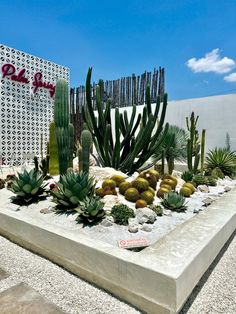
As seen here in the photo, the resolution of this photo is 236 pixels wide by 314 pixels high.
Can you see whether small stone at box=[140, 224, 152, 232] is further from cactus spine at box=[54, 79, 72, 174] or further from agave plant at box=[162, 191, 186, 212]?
cactus spine at box=[54, 79, 72, 174]

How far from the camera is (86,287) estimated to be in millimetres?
2193

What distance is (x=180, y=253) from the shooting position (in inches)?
81.0

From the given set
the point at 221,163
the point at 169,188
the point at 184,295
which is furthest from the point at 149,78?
the point at 184,295

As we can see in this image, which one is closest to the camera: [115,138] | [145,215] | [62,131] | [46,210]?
[145,215]

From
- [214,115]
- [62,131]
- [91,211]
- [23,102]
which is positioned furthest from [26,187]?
[214,115]

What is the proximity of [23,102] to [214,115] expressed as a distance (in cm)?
721

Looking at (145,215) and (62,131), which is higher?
(62,131)

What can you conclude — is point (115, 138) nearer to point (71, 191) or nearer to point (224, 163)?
point (71, 191)

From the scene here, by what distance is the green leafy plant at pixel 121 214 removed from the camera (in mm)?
3100

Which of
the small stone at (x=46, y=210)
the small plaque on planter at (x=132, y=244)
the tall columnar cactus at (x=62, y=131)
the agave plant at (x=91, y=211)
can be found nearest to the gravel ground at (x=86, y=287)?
the small plaque on planter at (x=132, y=244)

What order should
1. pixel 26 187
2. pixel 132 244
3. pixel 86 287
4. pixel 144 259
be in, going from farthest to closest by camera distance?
pixel 26 187 → pixel 132 244 → pixel 86 287 → pixel 144 259

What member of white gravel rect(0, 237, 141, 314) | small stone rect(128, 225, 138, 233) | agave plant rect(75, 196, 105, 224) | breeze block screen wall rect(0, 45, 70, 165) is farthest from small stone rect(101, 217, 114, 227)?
breeze block screen wall rect(0, 45, 70, 165)

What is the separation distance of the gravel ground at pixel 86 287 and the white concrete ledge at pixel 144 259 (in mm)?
85

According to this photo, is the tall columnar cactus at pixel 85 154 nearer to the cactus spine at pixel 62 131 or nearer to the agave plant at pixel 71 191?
the cactus spine at pixel 62 131
